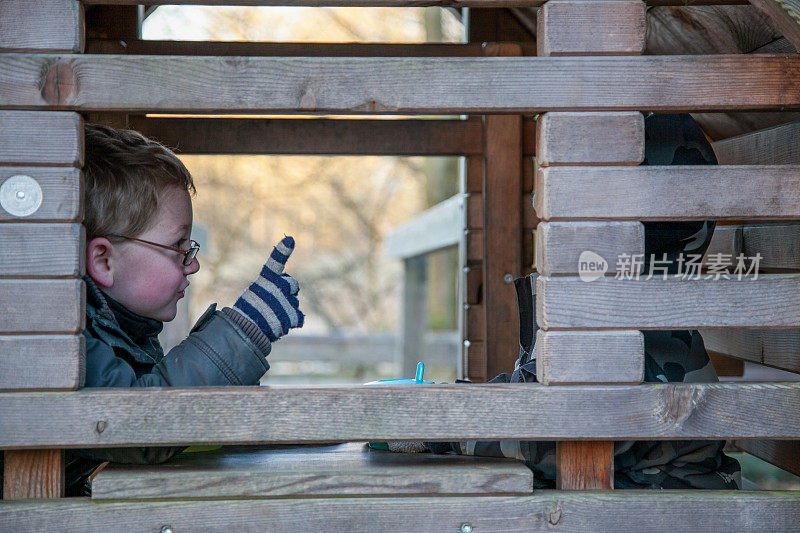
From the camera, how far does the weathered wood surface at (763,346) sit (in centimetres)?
212

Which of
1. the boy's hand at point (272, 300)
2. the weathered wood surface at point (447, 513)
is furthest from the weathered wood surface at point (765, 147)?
the boy's hand at point (272, 300)

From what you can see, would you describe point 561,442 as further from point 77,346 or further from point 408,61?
point 77,346

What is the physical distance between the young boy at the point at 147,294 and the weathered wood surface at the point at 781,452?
52.6 inches

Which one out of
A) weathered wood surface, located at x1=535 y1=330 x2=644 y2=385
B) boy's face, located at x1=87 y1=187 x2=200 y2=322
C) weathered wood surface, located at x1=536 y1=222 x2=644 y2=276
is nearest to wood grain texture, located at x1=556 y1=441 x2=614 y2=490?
weathered wood surface, located at x1=535 y1=330 x2=644 y2=385

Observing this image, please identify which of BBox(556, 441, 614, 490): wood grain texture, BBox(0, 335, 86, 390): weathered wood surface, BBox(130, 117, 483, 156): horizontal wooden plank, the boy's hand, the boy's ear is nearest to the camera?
BBox(0, 335, 86, 390): weathered wood surface

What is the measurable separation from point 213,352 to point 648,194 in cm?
95

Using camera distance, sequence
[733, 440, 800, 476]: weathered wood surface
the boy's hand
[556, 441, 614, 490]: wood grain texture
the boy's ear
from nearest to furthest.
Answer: [556, 441, 614, 490]: wood grain texture < the boy's hand < the boy's ear < [733, 440, 800, 476]: weathered wood surface

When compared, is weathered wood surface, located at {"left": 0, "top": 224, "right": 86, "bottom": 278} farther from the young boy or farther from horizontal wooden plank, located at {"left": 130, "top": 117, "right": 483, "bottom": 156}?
horizontal wooden plank, located at {"left": 130, "top": 117, "right": 483, "bottom": 156}

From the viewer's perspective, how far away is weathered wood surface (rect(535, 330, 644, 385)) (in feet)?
5.14

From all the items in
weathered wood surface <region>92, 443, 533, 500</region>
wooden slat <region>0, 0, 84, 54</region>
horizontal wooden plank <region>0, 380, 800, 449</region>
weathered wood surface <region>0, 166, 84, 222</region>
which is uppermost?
wooden slat <region>0, 0, 84, 54</region>

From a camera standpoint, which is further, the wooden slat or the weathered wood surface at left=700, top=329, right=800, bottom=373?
the weathered wood surface at left=700, top=329, right=800, bottom=373

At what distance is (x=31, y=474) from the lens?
5.18ft

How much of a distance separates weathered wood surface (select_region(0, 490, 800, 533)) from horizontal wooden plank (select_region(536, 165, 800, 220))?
0.56 m

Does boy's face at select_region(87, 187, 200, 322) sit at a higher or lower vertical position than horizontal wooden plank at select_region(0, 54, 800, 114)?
lower
